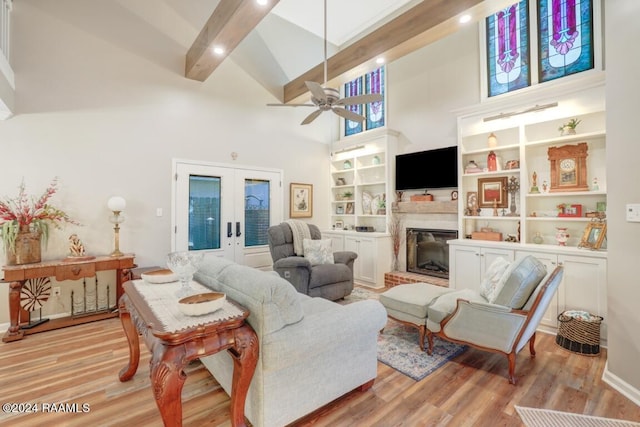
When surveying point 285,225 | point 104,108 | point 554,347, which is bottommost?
point 554,347

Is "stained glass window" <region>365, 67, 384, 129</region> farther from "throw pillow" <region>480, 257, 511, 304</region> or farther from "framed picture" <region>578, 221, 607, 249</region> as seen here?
"throw pillow" <region>480, 257, 511, 304</region>

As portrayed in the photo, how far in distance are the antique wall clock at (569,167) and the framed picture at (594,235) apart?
1.51ft

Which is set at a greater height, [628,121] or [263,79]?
[263,79]

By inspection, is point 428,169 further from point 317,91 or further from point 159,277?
point 159,277

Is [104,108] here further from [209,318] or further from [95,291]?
[209,318]

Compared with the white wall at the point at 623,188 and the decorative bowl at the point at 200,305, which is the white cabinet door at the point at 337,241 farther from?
the decorative bowl at the point at 200,305

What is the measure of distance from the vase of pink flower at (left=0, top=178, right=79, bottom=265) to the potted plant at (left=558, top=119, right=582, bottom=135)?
6.10 metres

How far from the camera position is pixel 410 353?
2701 mm

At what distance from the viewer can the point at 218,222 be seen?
4863 mm

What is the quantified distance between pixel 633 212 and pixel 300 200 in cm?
465

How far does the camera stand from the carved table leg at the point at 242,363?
1.51 meters

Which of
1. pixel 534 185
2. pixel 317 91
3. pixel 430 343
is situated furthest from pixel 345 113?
pixel 534 185

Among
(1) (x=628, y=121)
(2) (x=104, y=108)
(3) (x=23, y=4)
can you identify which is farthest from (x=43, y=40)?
(1) (x=628, y=121)

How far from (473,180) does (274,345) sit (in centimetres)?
399
